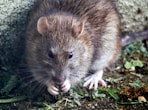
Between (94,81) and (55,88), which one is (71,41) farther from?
(94,81)

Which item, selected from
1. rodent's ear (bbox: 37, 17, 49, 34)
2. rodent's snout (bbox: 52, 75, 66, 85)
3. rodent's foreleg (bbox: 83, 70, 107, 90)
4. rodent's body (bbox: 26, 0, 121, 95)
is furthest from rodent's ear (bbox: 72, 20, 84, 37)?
rodent's foreleg (bbox: 83, 70, 107, 90)

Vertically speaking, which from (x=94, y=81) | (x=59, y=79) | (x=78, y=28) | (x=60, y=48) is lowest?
(x=94, y=81)

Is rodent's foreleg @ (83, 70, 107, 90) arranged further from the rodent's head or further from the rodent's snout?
the rodent's snout

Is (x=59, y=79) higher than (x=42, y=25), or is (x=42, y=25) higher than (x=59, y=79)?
(x=42, y=25)

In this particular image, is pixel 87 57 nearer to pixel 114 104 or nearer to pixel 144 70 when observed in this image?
pixel 114 104

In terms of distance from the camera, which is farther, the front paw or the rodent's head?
the front paw

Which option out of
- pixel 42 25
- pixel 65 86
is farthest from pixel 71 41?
pixel 65 86

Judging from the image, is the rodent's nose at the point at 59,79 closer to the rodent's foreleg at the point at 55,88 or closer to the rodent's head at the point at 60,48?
the rodent's head at the point at 60,48
